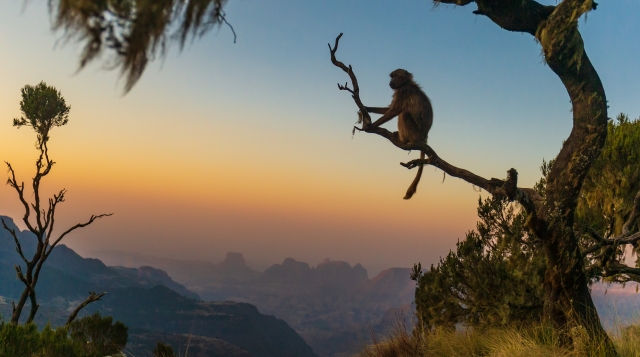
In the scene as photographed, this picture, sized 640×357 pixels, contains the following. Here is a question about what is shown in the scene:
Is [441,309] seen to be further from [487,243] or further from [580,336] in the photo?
[580,336]

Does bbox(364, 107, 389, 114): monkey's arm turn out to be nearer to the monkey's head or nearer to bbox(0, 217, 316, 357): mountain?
the monkey's head

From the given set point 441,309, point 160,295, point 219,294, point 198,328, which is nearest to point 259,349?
point 198,328

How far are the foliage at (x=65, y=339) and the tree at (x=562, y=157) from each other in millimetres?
5072

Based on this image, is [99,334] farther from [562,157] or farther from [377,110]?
[562,157]

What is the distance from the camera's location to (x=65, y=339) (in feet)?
22.0

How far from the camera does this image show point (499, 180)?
523 cm

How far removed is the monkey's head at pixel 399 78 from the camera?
7.24 metres

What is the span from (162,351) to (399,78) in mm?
5277

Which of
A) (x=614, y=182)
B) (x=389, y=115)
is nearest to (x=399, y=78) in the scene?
(x=389, y=115)

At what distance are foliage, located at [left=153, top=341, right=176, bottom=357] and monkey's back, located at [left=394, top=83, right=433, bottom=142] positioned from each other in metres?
4.38

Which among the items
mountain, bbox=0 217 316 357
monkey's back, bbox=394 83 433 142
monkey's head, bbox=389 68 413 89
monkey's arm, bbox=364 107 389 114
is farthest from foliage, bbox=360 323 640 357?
mountain, bbox=0 217 316 357

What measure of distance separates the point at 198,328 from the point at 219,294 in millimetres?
98741

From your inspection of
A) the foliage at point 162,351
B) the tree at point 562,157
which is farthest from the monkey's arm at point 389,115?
the foliage at point 162,351

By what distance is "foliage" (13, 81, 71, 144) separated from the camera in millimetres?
10523
